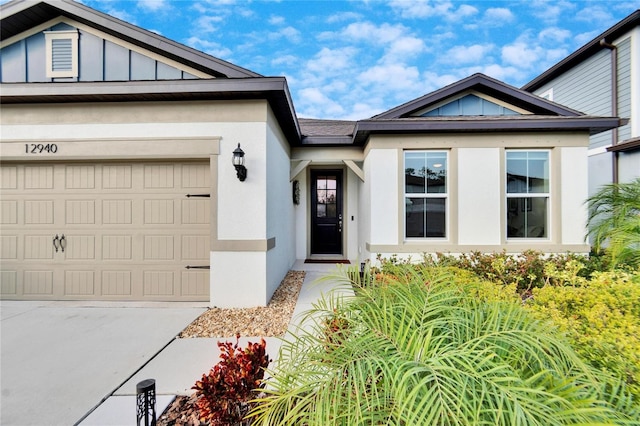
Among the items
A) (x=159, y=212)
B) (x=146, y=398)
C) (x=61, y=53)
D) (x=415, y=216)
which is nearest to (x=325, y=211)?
(x=415, y=216)

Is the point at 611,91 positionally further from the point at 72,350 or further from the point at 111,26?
the point at 72,350

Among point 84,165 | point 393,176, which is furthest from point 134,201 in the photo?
point 393,176

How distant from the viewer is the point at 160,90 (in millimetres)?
4301

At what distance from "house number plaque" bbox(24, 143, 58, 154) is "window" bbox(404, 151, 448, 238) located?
6.28m

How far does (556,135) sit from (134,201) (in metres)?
8.00

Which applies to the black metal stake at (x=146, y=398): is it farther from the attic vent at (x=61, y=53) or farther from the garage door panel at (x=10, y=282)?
the attic vent at (x=61, y=53)

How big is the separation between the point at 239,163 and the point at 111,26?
125 inches

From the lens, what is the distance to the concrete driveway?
2260 mm

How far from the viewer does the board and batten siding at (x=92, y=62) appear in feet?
15.5

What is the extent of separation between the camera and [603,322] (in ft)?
5.97

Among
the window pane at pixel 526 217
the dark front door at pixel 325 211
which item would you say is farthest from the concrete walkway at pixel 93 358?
the window pane at pixel 526 217

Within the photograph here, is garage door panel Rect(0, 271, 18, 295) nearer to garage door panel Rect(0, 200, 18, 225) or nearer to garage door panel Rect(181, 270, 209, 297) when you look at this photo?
garage door panel Rect(0, 200, 18, 225)

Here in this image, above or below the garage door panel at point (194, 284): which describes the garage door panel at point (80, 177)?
above

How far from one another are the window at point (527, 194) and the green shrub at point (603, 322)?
10.9 feet
